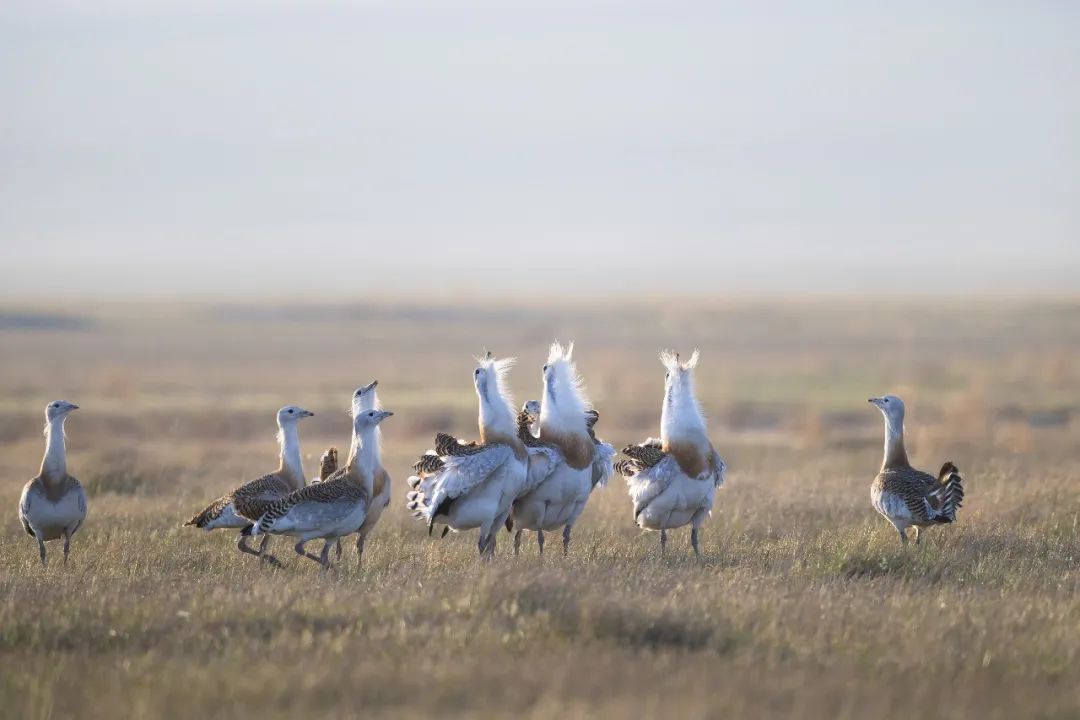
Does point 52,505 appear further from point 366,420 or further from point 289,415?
point 366,420

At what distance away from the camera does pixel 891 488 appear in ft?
38.2

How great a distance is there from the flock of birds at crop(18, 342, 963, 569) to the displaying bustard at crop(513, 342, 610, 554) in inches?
0.4

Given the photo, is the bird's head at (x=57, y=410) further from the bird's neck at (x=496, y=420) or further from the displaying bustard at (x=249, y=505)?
the bird's neck at (x=496, y=420)

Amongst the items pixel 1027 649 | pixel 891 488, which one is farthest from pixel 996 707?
pixel 891 488

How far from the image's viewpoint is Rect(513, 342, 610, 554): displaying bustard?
1166 centimetres

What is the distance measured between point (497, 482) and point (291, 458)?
1780mm

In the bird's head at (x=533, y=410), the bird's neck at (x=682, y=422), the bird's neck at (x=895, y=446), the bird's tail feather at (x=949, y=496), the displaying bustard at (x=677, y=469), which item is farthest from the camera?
→ the bird's head at (x=533, y=410)

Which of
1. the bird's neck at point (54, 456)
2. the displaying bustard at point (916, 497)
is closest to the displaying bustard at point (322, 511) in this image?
the bird's neck at point (54, 456)

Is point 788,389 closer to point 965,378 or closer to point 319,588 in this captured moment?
point 965,378

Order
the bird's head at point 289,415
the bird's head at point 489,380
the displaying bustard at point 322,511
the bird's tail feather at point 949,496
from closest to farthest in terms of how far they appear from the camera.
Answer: the displaying bustard at point 322,511
the bird's tail feather at point 949,496
the bird's head at point 489,380
the bird's head at point 289,415

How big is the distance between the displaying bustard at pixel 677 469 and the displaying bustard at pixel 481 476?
987 millimetres

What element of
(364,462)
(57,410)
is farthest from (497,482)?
(57,410)

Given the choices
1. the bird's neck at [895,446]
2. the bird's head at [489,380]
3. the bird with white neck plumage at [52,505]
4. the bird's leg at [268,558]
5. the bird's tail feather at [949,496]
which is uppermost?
the bird's head at [489,380]

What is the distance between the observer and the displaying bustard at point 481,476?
36.0ft
